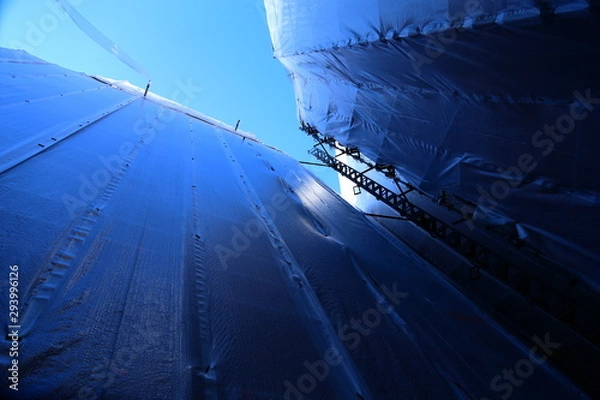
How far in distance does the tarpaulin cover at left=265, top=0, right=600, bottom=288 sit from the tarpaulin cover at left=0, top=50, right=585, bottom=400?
0.93m

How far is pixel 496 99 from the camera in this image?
2.29 metres

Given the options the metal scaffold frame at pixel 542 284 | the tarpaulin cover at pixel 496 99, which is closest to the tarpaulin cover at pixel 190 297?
the tarpaulin cover at pixel 496 99

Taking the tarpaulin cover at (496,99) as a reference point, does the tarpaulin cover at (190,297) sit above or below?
below

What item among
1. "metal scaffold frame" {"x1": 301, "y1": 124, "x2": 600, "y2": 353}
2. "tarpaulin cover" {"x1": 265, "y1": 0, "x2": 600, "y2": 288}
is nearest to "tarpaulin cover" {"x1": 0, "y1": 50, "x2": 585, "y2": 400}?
"tarpaulin cover" {"x1": 265, "y1": 0, "x2": 600, "y2": 288}

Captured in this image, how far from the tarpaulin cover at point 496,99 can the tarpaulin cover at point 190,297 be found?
93 centimetres

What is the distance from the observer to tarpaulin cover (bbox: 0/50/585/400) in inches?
31.6

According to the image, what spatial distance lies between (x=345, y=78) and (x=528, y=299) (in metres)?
3.47

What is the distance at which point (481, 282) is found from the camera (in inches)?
177

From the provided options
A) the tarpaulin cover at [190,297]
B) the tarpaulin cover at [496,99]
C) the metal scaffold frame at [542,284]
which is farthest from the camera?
the metal scaffold frame at [542,284]

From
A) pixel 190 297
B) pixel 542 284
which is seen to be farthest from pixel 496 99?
pixel 542 284

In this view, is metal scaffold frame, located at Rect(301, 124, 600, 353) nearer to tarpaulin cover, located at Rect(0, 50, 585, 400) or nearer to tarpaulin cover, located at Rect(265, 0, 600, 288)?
tarpaulin cover, located at Rect(265, 0, 600, 288)

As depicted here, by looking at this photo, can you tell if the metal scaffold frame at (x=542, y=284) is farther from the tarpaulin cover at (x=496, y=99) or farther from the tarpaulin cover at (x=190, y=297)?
the tarpaulin cover at (x=190, y=297)

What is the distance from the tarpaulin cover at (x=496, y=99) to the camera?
1684 millimetres

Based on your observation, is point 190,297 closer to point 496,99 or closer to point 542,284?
point 496,99
